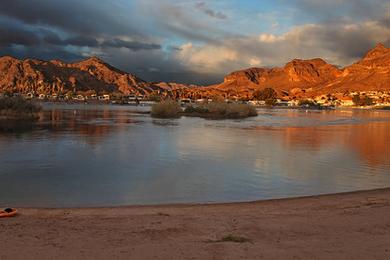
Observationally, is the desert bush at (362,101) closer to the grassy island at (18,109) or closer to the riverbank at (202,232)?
the grassy island at (18,109)

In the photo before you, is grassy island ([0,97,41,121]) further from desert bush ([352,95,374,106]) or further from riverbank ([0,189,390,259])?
desert bush ([352,95,374,106])

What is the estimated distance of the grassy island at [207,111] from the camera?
230ft

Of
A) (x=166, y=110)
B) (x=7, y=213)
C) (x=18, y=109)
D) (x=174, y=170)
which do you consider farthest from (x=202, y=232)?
(x=166, y=110)

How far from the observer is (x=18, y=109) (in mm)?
51531

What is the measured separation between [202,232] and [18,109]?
4749cm

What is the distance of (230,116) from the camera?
72625mm

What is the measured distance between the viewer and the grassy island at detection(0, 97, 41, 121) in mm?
49938

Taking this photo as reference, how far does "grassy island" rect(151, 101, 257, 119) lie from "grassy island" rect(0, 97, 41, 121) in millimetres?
19587

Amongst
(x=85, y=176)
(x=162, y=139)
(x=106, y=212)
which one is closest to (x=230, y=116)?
(x=162, y=139)

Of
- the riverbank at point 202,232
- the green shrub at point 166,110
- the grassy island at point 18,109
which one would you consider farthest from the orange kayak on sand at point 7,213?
the green shrub at point 166,110

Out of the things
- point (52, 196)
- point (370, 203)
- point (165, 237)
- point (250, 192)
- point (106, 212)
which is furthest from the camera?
point (250, 192)

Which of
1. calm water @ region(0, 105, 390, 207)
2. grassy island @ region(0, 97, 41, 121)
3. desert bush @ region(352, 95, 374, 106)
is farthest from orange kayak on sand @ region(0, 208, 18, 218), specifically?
desert bush @ region(352, 95, 374, 106)

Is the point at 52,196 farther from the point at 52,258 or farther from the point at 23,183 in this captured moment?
the point at 52,258

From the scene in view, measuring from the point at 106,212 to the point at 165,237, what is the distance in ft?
9.60
